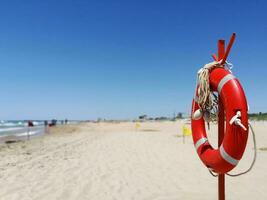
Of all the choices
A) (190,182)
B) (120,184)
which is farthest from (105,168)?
(190,182)

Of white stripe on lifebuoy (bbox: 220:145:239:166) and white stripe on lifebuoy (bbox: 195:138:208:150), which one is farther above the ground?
white stripe on lifebuoy (bbox: 195:138:208:150)

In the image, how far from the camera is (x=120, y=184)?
227 inches

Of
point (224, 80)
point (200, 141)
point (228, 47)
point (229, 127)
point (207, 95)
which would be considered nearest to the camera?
point (229, 127)

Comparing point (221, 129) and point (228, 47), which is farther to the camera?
point (221, 129)

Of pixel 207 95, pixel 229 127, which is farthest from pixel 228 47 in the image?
pixel 229 127

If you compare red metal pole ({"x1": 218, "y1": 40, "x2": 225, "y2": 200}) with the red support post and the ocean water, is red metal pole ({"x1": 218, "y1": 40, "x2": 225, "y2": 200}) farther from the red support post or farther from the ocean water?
the ocean water

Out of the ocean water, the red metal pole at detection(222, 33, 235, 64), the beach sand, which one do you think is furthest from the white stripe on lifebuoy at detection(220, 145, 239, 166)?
the ocean water

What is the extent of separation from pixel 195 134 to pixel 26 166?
4993 millimetres

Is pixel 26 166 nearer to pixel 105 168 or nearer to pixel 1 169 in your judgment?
pixel 1 169

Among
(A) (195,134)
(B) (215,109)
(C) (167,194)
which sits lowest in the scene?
(C) (167,194)

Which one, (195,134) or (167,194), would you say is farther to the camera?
(167,194)

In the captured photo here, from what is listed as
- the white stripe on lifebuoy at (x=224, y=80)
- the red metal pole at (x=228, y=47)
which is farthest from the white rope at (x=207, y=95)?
the white stripe on lifebuoy at (x=224, y=80)

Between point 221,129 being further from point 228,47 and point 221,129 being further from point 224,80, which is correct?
point 228,47

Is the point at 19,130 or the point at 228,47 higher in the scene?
the point at 228,47
